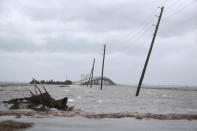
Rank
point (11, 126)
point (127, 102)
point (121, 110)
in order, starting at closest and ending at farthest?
1. point (11, 126)
2. point (121, 110)
3. point (127, 102)

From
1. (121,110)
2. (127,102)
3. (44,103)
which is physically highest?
(44,103)

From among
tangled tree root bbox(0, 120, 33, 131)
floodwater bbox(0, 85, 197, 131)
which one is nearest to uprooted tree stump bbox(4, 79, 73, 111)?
floodwater bbox(0, 85, 197, 131)

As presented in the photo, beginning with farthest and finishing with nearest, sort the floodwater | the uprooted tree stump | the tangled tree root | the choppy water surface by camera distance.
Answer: the choppy water surface < the uprooted tree stump < the floodwater < the tangled tree root

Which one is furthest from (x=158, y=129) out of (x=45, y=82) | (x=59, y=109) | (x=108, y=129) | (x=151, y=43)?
(x=45, y=82)

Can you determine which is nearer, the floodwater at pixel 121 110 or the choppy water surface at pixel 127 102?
the floodwater at pixel 121 110

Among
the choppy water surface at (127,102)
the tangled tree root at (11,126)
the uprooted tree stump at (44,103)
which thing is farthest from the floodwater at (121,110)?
the uprooted tree stump at (44,103)

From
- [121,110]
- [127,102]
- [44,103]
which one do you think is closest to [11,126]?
[44,103]

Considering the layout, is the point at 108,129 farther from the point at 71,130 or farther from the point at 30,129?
the point at 30,129

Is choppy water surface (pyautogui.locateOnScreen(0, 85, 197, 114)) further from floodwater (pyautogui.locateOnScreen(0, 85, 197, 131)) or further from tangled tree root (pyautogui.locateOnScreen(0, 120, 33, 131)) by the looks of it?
tangled tree root (pyautogui.locateOnScreen(0, 120, 33, 131))

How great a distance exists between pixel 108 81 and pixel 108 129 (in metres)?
167

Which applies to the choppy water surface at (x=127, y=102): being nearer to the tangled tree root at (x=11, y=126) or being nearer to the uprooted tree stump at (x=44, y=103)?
the uprooted tree stump at (x=44, y=103)

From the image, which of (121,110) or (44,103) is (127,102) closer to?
(121,110)

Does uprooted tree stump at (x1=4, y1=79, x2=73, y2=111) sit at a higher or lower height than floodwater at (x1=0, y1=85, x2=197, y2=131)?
higher

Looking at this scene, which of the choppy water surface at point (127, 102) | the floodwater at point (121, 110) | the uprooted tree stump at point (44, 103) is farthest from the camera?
the choppy water surface at point (127, 102)
